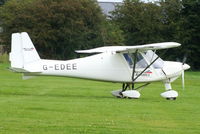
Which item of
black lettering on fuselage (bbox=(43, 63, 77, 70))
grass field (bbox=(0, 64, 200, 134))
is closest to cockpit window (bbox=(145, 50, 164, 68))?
black lettering on fuselage (bbox=(43, 63, 77, 70))

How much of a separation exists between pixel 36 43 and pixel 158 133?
50.8 meters

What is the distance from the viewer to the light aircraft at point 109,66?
21362mm

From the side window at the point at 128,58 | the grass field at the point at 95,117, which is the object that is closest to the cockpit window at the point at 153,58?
the side window at the point at 128,58

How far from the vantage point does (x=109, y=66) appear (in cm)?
2200

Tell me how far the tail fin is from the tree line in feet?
130

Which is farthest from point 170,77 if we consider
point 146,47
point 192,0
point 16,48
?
point 192,0

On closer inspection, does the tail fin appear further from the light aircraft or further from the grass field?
the grass field

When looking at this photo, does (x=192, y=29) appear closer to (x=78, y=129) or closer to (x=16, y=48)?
(x=16, y=48)

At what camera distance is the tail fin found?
21.4 meters

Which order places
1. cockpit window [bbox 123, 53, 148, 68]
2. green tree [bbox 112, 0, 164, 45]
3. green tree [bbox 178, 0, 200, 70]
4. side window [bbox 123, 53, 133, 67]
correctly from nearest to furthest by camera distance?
1. cockpit window [bbox 123, 53, 148, 68]
2. side window [bbox 123, 53, 133, 67]
3. green tree [bbox 178, 0, 200, 70]
4. green tree [bbox 112, 0, 164, 45]

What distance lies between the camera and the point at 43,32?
2442 inches

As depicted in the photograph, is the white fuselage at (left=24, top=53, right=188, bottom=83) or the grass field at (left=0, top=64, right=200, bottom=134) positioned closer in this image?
the grass field at (left=0, top=64, right=200, bottom=134)

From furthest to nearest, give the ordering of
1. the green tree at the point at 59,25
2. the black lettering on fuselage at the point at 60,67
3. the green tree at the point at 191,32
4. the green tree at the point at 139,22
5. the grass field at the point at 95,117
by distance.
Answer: the green tree at the point at 139,22, the green tree at the point at 191,32, the green tree at the point at 59,25, the black lettering on fuselage at the point at 60,67, the grass field at the point at 95,117

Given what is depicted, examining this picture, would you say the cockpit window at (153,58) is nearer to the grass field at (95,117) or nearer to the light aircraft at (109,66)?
the light aircraft at (109,66)
